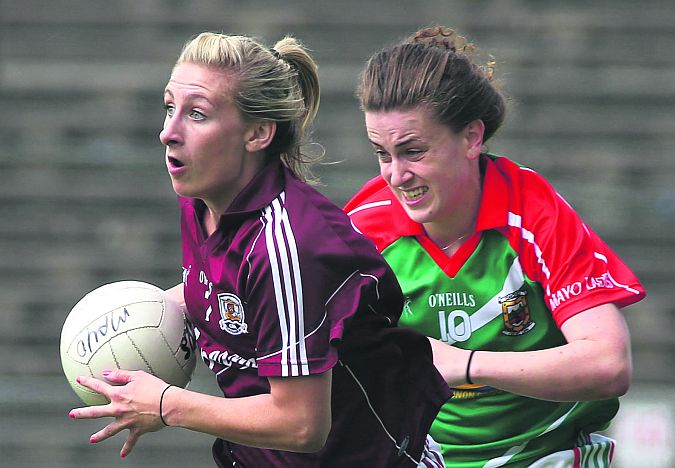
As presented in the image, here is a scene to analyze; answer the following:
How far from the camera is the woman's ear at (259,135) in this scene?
114 inches

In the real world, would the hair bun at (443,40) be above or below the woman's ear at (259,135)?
above

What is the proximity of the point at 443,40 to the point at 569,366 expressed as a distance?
38.2 inches

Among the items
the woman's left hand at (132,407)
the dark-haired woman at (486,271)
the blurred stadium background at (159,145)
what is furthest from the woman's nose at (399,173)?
the blurred stadium background at (159,145)

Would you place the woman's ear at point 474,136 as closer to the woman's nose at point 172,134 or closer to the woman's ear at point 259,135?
the woman's ear at point 259,135

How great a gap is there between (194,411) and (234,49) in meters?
0.82

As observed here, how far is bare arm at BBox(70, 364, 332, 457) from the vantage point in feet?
8.79

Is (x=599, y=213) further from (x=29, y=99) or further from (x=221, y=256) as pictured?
(x=221, y=256)

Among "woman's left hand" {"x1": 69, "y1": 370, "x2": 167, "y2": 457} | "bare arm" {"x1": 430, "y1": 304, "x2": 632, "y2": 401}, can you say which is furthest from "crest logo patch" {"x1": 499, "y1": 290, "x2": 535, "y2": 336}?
"woman's left hand" {"x1": 69, "y1": 370, "x2": 167, "y2": 457}

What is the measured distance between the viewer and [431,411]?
9.89 feet

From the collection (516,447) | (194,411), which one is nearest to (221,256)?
(194,411)

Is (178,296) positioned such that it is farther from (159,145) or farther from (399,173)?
(159,145)

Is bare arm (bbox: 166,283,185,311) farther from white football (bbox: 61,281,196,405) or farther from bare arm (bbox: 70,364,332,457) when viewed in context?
bare arm (bbox: 70,364,332,457)

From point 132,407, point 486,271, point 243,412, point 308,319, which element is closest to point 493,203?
point 486,271

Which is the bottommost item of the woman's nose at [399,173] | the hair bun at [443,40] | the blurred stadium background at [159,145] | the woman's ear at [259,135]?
the blurred stadium background at [159,145]
